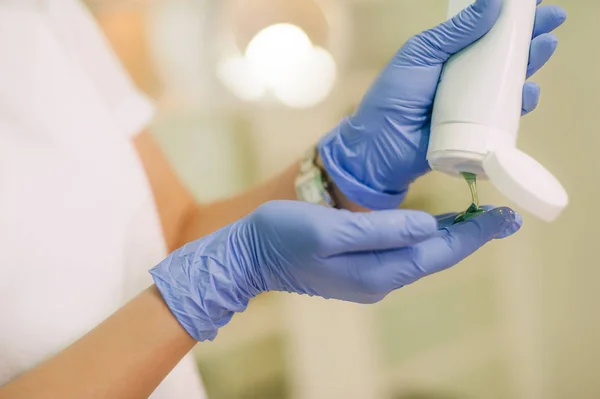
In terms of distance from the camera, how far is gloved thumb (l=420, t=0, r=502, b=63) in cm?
55

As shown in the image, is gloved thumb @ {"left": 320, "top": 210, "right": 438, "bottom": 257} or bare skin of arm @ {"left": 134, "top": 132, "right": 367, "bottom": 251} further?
bare skin of arm @ {"left": 134, "top": 132, "right": 367, "bottom": 251}

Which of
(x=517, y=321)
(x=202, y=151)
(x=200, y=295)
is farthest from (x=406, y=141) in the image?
(x=202, y=151)

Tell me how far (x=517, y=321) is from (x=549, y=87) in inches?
19.4

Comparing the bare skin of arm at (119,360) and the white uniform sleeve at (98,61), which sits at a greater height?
the white uniform sleeve at (98,61)

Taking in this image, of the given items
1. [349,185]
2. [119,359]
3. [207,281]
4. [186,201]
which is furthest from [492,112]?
[186,201]

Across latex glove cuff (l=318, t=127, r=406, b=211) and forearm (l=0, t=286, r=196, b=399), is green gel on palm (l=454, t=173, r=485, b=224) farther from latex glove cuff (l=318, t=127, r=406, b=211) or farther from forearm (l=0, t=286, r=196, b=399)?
forearm (l=0, t=286, r=196, b=399)

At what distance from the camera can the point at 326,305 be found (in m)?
1.20

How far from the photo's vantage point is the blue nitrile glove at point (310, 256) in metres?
0.52

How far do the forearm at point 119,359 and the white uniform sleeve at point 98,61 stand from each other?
38 cm

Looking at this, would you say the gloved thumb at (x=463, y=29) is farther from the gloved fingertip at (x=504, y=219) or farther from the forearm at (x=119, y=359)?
the forearm at (x=119, y=359)

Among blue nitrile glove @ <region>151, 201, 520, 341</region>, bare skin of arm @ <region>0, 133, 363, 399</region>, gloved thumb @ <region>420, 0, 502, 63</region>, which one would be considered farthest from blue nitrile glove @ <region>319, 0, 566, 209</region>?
bare skin of arm @ <region>0, 133, 363, 399</region>

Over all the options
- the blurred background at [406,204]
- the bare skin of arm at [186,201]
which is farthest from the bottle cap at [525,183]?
the blurred background at [406,204]

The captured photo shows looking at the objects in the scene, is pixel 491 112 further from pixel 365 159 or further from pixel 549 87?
pixel 549 87

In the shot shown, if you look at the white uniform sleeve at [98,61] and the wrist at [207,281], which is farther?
the white uniform sleeve at [98,61]
